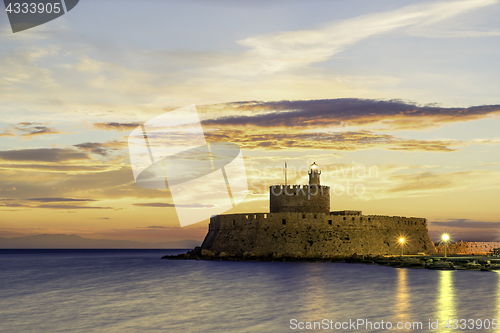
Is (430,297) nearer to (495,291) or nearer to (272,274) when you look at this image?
(495,291)

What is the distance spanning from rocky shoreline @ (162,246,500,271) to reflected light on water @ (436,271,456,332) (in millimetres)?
5757

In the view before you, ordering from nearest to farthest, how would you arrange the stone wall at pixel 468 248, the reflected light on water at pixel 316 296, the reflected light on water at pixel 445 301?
the reflected light on water at pixel 445 301 → the reflected light on water at pixel 316 296 → the stone wall at pixel 468 248

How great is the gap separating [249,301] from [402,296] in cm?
780

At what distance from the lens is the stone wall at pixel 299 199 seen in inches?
2039

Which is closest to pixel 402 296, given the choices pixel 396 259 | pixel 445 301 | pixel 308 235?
pixel 445 301

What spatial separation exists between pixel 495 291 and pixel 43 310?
22899 millimetres

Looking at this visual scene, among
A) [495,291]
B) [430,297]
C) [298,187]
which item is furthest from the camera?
[298,187]

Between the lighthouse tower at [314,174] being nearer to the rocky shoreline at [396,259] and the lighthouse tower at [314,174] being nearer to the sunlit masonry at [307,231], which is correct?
the sunlit masonry at [307,231]

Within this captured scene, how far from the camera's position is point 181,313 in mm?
20734

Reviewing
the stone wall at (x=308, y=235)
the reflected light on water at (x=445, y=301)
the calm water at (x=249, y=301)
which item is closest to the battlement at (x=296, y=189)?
the stone wall at (x=308, y=235)

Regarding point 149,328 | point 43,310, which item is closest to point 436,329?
point 149,328

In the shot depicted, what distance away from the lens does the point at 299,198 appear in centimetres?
5194

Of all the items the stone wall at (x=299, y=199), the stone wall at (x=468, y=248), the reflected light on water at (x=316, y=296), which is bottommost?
the stone wall at (x=468, y=248)

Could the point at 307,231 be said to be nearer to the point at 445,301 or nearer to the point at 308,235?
the point at 308,235
